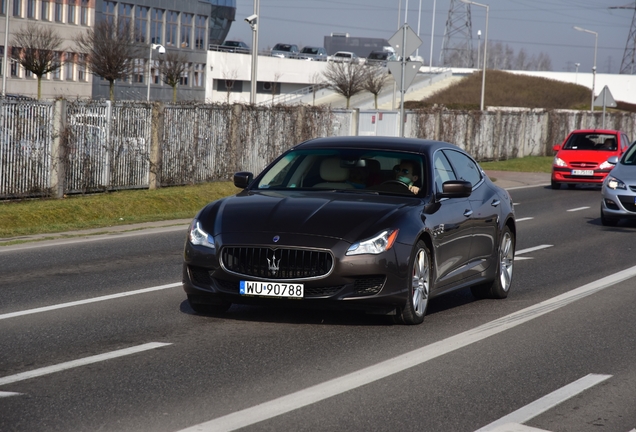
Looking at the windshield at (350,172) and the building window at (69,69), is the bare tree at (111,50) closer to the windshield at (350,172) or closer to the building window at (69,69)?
the building window at (69,69)

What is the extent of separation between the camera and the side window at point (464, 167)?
398 inches

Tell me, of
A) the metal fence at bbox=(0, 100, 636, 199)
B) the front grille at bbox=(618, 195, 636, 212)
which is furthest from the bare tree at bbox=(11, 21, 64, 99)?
the front grille at bbox=(618, 195, 636, 212)

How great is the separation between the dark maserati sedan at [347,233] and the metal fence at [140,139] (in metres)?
10.5

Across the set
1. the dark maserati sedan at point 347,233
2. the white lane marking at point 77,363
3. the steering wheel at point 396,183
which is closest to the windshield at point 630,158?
the dark maserati sedan at point 347,233

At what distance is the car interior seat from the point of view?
9352mm

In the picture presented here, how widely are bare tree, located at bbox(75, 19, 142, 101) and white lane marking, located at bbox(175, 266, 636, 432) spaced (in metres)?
47.2

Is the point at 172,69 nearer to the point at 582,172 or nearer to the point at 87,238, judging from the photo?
the point at 582,172

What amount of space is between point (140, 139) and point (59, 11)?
1986 inches

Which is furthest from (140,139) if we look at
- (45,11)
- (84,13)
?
(84,13)

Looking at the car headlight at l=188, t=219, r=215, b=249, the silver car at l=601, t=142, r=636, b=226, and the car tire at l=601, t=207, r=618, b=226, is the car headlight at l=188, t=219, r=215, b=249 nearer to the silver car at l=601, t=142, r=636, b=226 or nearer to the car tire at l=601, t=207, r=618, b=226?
the silver car at l=601, t=142, r=636, b=226

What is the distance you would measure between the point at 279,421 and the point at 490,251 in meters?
5.17

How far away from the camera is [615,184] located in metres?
18.8

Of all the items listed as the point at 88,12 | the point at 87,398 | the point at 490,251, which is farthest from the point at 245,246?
the point at 88,12

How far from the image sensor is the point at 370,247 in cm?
814
